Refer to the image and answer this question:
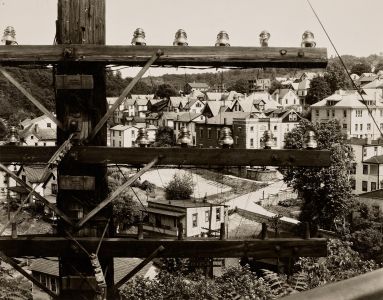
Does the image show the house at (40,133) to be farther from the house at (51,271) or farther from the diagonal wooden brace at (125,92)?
the diagonal wooden brace at (125,92)

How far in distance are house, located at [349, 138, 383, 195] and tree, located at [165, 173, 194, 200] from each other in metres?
13.4

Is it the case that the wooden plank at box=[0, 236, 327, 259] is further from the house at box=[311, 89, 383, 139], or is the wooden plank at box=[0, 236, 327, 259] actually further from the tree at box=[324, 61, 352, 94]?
the tree at box=[324, 61, 352, 94]

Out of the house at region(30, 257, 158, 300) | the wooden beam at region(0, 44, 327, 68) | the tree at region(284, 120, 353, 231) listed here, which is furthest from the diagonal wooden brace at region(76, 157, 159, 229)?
the tree at region(284, 120, 353, 231)

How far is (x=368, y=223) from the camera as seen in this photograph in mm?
33219

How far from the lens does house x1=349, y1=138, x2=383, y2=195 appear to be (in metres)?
43.9

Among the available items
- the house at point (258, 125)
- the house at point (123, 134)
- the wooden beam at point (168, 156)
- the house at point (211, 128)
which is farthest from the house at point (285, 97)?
the wooden beam at point (168, 156)

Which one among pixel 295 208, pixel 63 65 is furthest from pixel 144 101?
pixel 63 65

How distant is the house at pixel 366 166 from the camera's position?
43875 millimetres

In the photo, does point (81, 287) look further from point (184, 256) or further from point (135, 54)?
point (135, 54)

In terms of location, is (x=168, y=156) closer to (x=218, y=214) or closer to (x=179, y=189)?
(x=218, y=214)

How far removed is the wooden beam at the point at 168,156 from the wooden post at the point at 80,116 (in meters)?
0.12

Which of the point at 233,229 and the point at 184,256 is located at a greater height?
the point at 184,256

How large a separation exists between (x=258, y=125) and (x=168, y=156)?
1926 inches

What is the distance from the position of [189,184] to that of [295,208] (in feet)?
29.0
